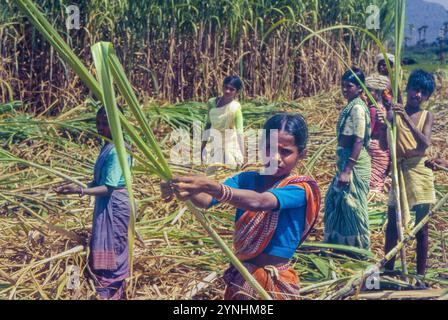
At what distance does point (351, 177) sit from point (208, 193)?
6.77ft

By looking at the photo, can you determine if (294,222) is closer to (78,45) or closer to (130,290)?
(130,290)

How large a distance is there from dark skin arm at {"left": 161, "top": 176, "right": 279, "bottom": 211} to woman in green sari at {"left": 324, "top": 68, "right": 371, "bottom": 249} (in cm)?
172

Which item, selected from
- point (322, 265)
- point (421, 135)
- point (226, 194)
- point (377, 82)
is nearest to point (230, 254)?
point (226, 194)

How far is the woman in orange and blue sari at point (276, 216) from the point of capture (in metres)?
2.25

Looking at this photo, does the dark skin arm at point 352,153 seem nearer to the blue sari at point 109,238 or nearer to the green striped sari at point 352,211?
the green striped sari at point 352,211

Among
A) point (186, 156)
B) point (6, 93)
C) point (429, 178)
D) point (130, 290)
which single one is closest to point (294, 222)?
A: point (130, 290)

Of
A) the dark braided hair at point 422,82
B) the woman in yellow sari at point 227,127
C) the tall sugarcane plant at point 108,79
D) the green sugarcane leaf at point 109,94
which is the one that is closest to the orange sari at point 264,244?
the tall sugarcane plant at point 108,79

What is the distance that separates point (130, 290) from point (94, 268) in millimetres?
193

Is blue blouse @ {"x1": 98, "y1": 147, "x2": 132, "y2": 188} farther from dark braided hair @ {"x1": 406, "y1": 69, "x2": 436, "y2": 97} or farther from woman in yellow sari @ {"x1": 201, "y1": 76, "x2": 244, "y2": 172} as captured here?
woman in yellow sari @ {"x1": 201, "y1": 76, "x2": 244, "y2": 172}

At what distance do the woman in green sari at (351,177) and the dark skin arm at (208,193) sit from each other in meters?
1.72

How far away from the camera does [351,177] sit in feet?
13.0

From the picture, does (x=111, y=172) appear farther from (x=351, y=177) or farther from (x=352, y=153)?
(x=351, y=177)

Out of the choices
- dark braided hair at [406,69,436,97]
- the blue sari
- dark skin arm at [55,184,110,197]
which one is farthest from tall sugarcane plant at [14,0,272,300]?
dark braided hair at [406,69,436,97]
